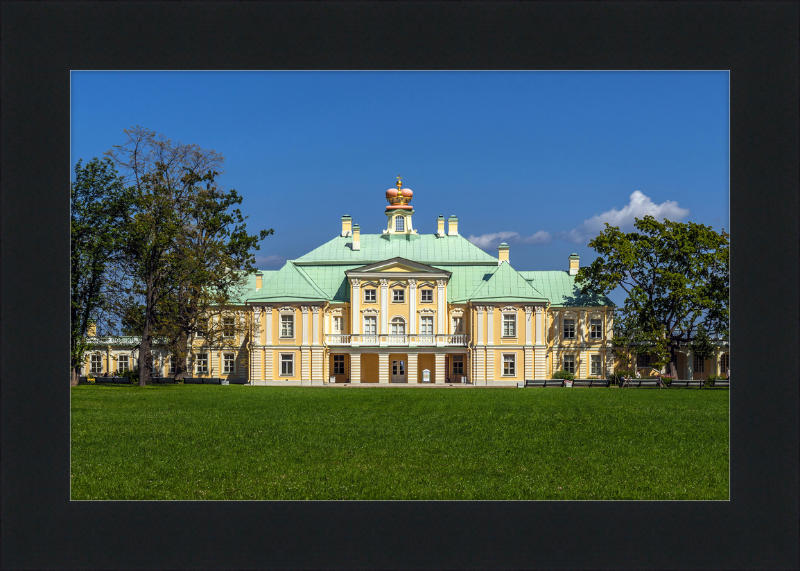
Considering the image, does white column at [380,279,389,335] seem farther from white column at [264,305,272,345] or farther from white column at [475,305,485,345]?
white column at [264,305,272,345]

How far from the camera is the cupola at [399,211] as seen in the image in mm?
46875

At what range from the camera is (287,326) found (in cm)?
4131

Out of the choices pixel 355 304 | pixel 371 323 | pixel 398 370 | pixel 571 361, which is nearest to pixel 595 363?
pixel 571 361

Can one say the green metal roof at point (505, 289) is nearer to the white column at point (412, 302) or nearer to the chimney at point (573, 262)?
the white column at point (412, 302)

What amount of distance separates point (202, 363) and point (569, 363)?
20302 millimetres

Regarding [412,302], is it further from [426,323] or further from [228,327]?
[228,327]

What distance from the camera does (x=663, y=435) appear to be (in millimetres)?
14375

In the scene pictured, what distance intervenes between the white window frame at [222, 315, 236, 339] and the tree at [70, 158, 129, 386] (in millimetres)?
11529

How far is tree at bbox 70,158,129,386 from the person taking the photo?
2394cm

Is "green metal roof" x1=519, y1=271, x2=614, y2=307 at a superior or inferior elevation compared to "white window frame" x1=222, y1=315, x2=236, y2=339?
superior

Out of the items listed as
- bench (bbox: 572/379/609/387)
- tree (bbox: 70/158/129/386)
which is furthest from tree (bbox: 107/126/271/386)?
bench (bbox: 572/379/609/387)

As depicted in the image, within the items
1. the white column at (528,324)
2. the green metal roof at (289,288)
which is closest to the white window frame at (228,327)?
the green metal roof at (289,288)
